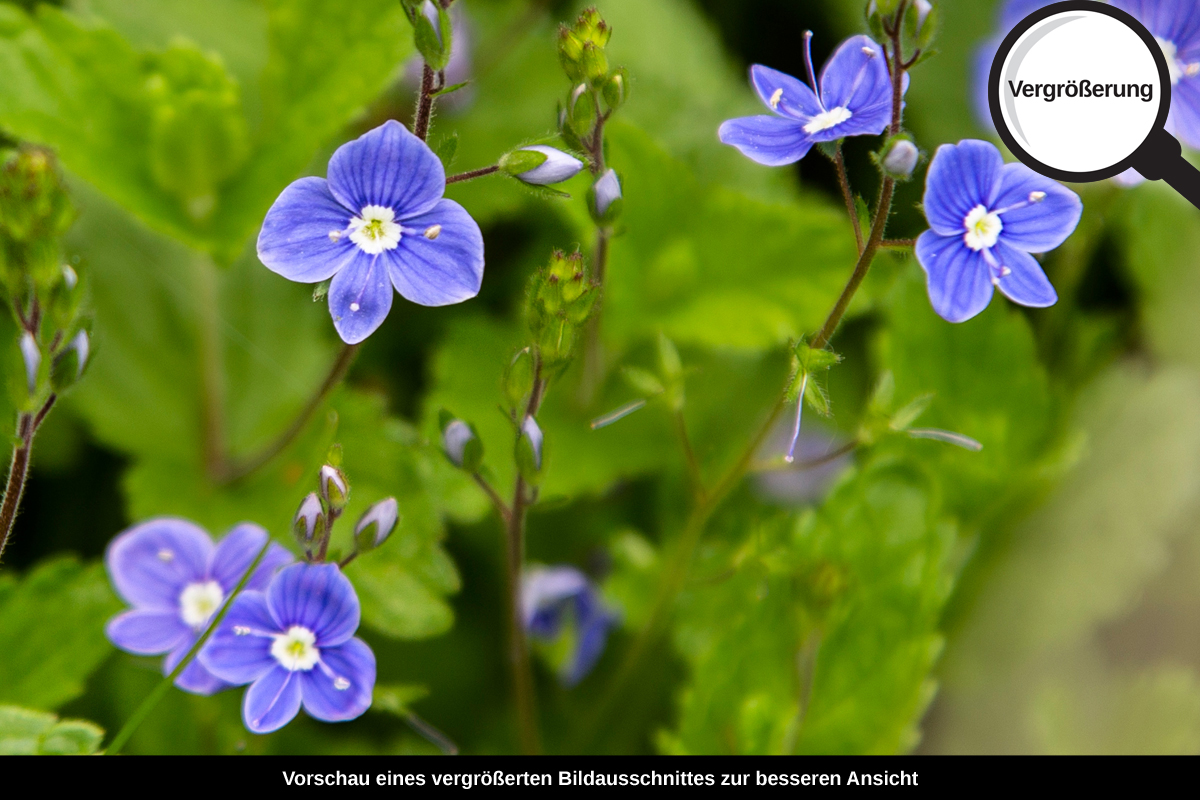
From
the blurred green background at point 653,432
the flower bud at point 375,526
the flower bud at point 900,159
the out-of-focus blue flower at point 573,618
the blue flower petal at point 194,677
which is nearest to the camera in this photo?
the flower bud at point 900,159

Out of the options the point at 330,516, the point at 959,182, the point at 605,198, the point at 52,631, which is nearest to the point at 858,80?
the point at 959,182

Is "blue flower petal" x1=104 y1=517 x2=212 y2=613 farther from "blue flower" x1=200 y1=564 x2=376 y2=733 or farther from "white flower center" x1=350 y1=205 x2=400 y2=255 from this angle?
"white flower center" x1=350 y1=205 x2=400 y2=255

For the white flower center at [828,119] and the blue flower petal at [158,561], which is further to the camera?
the blue flower petal at [158,561]

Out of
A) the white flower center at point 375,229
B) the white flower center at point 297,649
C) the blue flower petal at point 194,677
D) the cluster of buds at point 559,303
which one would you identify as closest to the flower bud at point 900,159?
the cluster of buds at point 559,303

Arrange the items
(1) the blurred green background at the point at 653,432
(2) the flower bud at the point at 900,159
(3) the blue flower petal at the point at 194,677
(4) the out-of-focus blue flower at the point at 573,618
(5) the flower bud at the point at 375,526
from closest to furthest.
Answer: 1. (2) the flower bud at the point at 900,159
2. (5) the flower bud at the point at 375,526
3. (3) the blue flower petal at the point at 194,677
4. (1) the blurred green background at the point at 653,432
5. (4) the out-of-focus blue flower at the point at 573,618

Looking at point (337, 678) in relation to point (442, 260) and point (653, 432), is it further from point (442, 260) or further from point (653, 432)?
point (653, 432)

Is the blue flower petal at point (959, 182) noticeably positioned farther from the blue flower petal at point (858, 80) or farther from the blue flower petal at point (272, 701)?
the blue flower petal at point (272, 701)

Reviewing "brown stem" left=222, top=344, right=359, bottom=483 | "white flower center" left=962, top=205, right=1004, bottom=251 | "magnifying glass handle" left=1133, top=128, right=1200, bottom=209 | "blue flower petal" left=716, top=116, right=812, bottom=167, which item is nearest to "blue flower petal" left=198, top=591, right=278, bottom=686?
"brown stem" left=222, top=344, right=359, bottom=483
